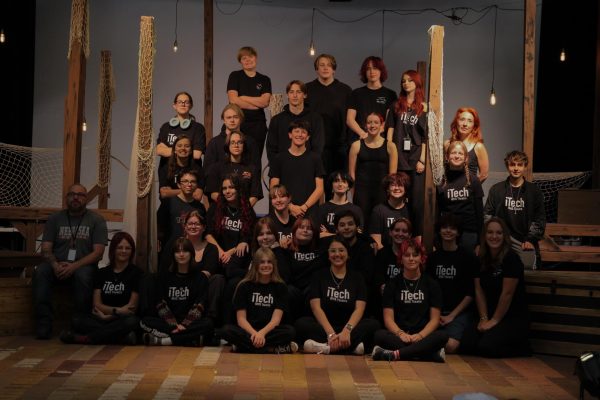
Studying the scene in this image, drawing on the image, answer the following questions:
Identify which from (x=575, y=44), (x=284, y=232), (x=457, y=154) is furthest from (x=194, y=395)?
(x=575, y=44)

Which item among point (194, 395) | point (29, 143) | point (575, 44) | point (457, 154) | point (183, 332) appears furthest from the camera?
point (29, 143)

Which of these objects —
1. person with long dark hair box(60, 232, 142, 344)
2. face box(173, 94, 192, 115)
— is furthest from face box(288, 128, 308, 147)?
person with long dark hair box(60, 232, 142, 344)

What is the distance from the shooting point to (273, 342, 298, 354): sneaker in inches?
279

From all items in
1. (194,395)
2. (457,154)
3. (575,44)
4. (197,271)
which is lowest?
(194,395)

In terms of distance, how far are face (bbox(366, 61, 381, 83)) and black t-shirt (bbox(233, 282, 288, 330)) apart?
2318mm

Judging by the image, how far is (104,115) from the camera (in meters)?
10.5

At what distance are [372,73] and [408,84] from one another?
448 millimetres

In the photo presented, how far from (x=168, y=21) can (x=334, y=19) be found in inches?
91.1

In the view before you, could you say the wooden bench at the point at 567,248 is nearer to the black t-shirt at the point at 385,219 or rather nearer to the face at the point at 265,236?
the black t-shirt at the point at 385,219

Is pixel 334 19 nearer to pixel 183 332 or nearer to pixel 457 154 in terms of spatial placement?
pixel 457 154

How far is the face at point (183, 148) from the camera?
27.0 ft

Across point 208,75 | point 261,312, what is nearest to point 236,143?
point 261,312

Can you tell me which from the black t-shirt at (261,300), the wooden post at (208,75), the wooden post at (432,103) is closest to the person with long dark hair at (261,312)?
the black t-shirt at (261,300)

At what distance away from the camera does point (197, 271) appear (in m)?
7.48
